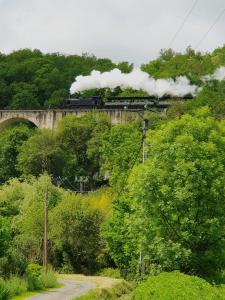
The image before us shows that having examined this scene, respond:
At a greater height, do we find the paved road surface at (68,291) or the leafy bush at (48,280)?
the leafy bush at (48,280)

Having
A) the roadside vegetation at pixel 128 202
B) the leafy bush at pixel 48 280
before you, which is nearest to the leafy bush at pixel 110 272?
the roadside vegetation at pixel 128 202

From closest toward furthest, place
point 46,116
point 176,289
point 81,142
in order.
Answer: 1. point 176,289
2. point 81,142
3. point 46,116

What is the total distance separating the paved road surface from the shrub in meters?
1.21

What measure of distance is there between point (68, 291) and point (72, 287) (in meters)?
2.68

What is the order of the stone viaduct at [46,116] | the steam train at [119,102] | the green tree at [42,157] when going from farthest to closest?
the steam train at [119,102] < the stone viaduct at [46,116] < the green tree at [42,157]

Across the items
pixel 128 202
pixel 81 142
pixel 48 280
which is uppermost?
pixel 81 142

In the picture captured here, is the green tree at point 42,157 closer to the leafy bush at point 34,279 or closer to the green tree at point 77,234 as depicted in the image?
the green tree at point 77,234

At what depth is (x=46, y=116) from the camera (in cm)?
9106

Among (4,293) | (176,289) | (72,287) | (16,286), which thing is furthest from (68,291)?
(176,289)

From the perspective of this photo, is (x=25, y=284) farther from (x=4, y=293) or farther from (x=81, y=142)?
(x=81, y=142)

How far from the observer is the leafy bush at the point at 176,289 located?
2133 centimetres

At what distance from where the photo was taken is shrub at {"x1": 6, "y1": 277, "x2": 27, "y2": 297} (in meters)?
32.2

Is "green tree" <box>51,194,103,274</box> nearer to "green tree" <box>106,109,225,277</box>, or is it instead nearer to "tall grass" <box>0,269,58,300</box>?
"tall grass" <box>0,269,58,300</box>

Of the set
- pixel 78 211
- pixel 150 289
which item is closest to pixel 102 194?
pixel 78 211
